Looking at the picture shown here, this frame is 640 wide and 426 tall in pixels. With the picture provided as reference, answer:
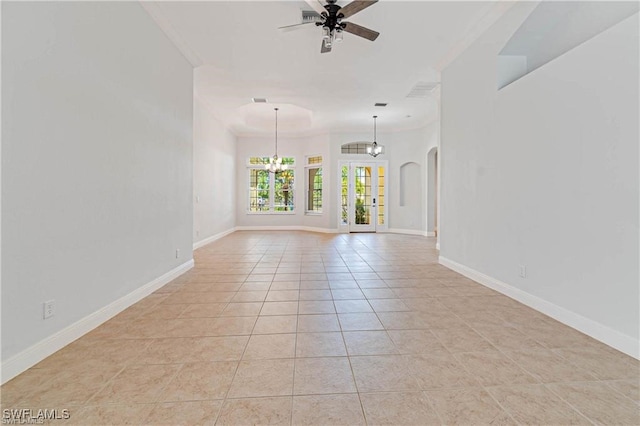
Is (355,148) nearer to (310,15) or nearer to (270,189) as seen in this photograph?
(270,189)

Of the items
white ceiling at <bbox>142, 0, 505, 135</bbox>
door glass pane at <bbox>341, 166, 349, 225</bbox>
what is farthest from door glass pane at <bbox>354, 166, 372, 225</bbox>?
white ceiling at <bbox>142, 0, 505, 135</bbox>

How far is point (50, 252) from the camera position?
2012 millimetres

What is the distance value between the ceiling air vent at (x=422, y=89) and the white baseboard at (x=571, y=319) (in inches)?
142

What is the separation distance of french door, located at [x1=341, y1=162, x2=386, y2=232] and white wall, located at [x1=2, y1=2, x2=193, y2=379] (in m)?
6.48

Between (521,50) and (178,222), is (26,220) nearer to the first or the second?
(178,222)

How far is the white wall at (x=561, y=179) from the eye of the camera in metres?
2.06

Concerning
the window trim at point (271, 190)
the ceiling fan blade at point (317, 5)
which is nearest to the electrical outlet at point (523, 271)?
the ceiling fan blade at point (317, 5)

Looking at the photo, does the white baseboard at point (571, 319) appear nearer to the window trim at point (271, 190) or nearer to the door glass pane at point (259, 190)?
the window trim at point (271, 190)

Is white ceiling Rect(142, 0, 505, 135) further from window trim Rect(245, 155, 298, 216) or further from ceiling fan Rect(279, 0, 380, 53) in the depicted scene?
window trim Rect(245, 155, 298, 216)

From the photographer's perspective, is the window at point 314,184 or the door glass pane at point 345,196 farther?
the window at point 314,184

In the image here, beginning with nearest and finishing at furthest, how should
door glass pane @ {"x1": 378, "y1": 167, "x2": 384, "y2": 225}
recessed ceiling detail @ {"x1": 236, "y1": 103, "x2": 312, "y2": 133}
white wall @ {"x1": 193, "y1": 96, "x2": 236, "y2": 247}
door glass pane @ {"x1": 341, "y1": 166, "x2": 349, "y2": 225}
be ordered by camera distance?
white wall @ {"x1": 193, "y1": 96, "x2": 236, "y2": 247}, recessed ceiling detail @ {"x1": 236, "y1": 103, "x2": 312, "y2": 133}, door glass pane @ {"x1": 341, "y1": 166, "x2": 349, "y2": 225}, door glass pane @ {"x1": 378, "y1": 167, "x2": 384, "y2": 225}

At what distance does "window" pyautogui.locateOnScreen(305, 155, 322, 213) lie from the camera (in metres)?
9.88

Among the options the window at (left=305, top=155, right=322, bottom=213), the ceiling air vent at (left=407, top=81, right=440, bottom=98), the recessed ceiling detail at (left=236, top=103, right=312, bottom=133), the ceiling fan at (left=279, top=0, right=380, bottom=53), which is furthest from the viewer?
the window at (left=305, top=155, right=322, bottom=213)

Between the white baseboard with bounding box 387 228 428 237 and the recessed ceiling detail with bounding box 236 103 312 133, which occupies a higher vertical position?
the recessed ceiling detail with bounding box 236 103 312 133
